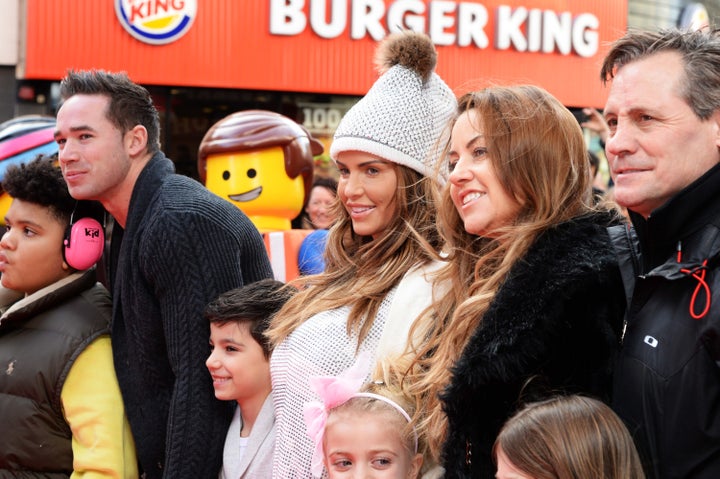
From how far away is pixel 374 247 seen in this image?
2811 millimetres

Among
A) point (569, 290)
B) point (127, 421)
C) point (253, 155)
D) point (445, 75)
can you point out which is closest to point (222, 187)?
point (253, 155)

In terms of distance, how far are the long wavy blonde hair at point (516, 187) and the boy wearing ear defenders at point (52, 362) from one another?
1.19m

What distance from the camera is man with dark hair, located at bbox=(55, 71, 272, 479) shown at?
9.31 feet

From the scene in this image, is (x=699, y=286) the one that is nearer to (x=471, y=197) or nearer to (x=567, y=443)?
(x=567, y=443)

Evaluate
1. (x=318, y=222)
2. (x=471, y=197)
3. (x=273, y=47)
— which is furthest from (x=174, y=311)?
(x=273, y=47)

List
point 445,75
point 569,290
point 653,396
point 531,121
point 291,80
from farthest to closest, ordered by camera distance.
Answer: point 445,75 → point 291,80 → point 531,121 → point 569,290 → point 653,396

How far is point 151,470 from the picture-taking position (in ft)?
9.76

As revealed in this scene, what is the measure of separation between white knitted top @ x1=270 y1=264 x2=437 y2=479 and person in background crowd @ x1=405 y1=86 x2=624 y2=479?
0.09 metres

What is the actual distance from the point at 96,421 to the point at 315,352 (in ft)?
2.84

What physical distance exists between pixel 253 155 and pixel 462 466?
343cm

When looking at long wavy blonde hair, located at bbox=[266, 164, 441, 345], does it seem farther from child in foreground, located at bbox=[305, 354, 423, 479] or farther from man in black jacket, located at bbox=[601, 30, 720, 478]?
man in black jacket, located at bbox=[601, 30, 720, 478]

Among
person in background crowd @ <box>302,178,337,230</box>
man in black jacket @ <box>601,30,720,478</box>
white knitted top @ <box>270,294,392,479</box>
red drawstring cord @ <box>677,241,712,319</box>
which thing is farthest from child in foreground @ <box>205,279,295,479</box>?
person in background crowd @ <box>302,178,337,230</box>

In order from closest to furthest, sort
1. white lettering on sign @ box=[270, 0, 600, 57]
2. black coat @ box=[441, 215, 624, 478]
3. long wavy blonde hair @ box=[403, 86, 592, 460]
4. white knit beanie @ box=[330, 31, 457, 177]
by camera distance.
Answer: black coat @ box=[441, 215, 624, 478] → long wavy blonde hair @ box=[403, 86, 592, 460] → white knit beanie @ box=[330, 31, 457, 177] → white lettering on sign @ box=[270, 0, 600, 57]

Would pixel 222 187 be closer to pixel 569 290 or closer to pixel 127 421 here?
pixel 127 421
